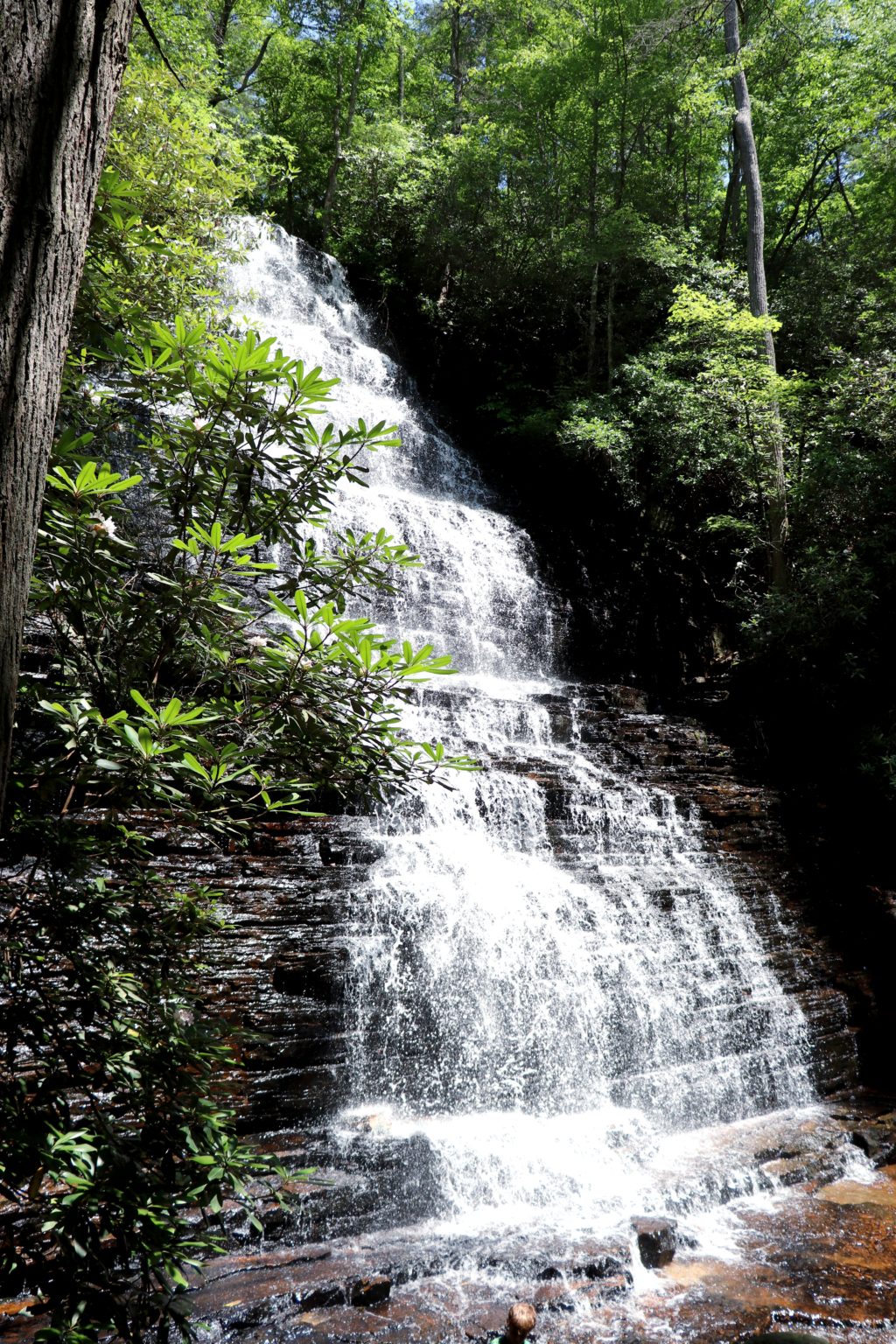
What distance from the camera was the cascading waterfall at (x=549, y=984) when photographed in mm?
5180

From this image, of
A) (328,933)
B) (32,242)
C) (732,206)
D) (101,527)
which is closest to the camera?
(32,242)

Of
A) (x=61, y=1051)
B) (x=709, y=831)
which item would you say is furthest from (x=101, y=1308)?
(x=709, y=831)

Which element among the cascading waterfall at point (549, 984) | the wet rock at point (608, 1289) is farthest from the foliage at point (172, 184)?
the wet rock at point (608, 1289)

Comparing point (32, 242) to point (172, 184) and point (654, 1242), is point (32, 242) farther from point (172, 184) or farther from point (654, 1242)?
Result: point (172, 184)

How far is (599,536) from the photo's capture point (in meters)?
14.0

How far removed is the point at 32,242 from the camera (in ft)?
3.40

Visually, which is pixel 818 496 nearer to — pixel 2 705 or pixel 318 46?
pixel 2 705

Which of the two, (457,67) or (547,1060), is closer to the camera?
(547,1060)

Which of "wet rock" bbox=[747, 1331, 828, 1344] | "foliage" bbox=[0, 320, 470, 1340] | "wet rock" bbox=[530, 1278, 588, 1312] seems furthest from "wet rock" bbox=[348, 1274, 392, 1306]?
"foliage" bbox=[0, 320, 470, 1340]

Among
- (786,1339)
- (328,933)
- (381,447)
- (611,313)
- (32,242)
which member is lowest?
(786,1339)

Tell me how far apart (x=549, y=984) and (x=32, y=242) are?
19.7 feet

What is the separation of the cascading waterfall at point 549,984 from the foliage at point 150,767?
3268mm

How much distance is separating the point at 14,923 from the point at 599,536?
13109 millimetres

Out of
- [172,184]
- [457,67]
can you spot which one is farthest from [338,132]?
[172,184]
